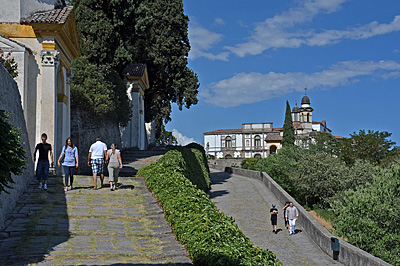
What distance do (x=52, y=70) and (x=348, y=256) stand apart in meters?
12.3

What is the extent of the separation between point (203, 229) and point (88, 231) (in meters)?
2.42

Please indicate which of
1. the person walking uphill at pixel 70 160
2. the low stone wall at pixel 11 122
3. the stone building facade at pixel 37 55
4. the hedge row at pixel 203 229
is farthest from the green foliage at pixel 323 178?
the low stone wall at pixel 11 122

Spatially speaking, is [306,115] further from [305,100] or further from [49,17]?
[49,17]

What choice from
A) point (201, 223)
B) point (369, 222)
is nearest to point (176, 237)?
point (201, 223)

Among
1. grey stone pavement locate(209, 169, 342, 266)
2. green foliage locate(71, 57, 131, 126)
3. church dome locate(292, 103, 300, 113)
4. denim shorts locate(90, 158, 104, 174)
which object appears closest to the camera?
denim shorts locate(90, 158, 104, 174)

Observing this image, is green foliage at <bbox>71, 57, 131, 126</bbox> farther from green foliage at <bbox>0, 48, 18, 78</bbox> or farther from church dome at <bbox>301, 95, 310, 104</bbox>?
church dome at <bbox>301, 95, 310, 104</bbox>

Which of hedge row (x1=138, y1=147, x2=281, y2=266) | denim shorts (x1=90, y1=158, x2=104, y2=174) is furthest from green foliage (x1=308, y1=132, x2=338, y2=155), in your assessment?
hedge row (x1=138, y1=147, x2=281, y2=266)

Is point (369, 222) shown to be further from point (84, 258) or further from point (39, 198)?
point (84, 258)

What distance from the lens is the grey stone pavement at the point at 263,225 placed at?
14.8 metres

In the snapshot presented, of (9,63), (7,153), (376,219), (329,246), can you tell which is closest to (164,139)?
(376,219)

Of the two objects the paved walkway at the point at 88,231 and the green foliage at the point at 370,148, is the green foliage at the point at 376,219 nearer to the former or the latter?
the paved walkway at the point at 88,231

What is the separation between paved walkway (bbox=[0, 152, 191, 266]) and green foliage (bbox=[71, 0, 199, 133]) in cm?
1316

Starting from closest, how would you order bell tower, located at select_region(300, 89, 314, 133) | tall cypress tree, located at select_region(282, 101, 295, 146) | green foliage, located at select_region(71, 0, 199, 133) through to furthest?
green foliage, located at select_region(71, 0, 199, 133)
tall cypress tree, located at select_region(282, 101, 295, 146)
bell tower, located at select_region(300, 89, 314, 133)

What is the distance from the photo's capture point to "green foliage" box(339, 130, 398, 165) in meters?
47.3
